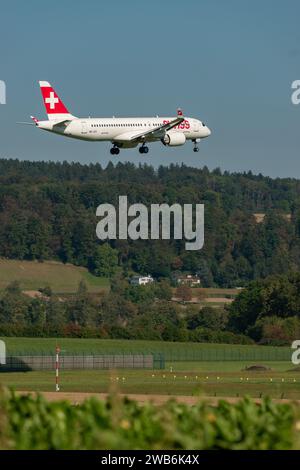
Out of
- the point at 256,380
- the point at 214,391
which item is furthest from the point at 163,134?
the point at 214,391

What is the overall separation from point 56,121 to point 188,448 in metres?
79.4

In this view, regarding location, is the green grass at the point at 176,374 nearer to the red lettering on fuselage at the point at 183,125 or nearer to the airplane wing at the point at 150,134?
the airplane wing at the point at 150,134

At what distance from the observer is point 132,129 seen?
11712 cm

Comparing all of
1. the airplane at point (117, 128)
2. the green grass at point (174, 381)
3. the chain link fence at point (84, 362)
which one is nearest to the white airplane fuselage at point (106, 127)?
the airplane at point (117, 128)

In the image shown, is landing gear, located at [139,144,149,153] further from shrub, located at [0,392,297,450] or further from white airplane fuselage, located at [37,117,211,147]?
shrub, located at [0,392,297,450]

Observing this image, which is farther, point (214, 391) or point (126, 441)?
point (214, 391)

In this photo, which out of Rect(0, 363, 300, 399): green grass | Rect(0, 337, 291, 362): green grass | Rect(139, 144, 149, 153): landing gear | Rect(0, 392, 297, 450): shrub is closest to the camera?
Rect(0, 392, 297, 450): shrub

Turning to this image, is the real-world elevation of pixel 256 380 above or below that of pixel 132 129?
below

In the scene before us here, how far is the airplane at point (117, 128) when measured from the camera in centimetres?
11381

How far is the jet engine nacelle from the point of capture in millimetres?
116625

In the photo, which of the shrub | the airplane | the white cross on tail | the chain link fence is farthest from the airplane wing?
the shrub
